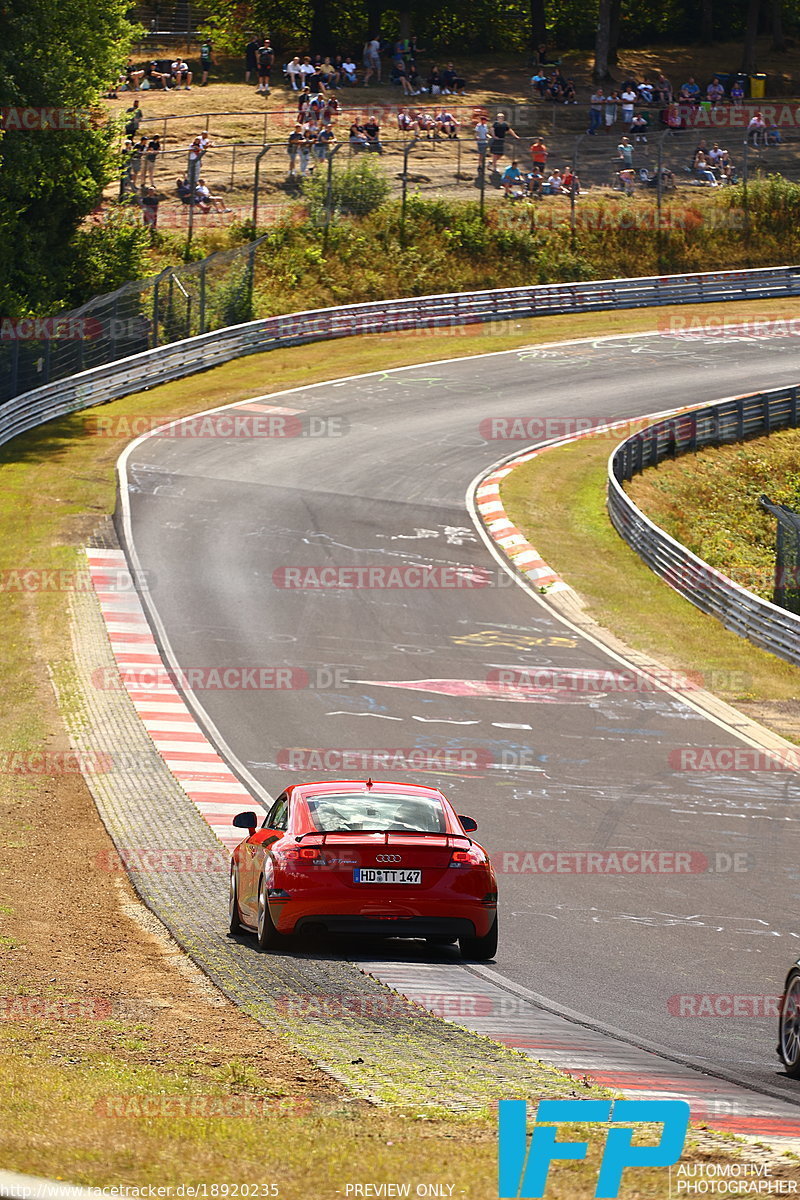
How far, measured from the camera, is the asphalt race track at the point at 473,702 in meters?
12.1

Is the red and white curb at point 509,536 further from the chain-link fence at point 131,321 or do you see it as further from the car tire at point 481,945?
the car tire at point 481,945

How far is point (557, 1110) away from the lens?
6.53 meters

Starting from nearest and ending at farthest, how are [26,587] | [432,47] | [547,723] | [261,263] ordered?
1. [547,723]
2. [26,587]
3. [261,263]
4. [432,47]

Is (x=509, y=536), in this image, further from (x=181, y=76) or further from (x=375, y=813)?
(x=181, y=76)

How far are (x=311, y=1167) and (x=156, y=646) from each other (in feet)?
64.5

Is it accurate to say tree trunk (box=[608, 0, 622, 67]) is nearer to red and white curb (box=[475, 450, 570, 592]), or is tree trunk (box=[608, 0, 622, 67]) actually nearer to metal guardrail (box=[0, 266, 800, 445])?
metal guardrail (box=[0, 266, 800, 445])

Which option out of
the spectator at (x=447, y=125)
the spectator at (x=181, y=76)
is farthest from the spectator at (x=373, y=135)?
the spectator at (x=181, y=76)

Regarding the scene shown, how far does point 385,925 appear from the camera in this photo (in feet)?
36.9

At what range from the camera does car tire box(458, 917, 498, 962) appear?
11.5m

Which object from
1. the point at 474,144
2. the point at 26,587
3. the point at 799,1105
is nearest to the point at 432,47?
the point at 474,144

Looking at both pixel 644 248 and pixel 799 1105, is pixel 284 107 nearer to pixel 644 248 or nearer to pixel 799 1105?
pixel 644 248

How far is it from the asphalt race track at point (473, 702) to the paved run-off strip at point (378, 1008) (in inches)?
21.3

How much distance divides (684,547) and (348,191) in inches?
1213
